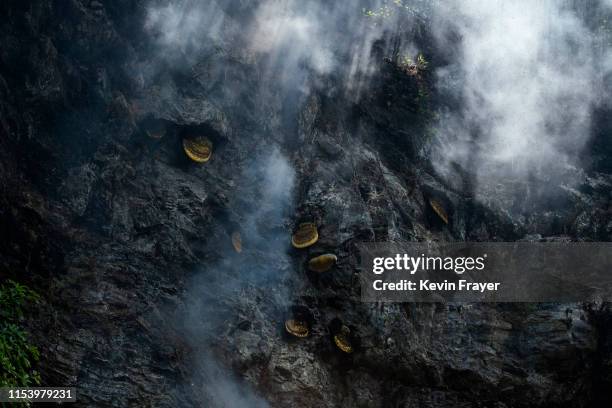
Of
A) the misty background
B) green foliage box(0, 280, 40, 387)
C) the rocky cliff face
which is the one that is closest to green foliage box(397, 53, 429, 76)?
the misty background

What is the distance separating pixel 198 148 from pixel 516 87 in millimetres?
7917

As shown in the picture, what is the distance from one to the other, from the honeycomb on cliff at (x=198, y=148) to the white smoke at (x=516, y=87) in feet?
16.8

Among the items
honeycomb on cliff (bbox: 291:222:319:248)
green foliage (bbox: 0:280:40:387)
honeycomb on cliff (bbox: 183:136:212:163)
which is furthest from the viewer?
honeycomb on cliff (bbox: 291:222:319:248)

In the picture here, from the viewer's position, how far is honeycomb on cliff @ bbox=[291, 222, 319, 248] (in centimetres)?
850

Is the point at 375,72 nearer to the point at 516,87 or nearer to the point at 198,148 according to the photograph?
the point at 516,87

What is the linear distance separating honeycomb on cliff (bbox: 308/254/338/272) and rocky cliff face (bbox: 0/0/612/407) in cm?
17

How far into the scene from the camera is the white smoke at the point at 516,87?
1127 centimetres

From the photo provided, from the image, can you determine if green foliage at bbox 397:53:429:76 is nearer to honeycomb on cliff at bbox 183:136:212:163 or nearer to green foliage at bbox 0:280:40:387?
honeycomb on cliff at bbox 183:136:212:163

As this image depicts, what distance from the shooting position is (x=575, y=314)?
9188 mm

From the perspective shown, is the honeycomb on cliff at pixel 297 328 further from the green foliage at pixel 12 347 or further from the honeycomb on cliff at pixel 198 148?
the green foliage at pixel 12 347

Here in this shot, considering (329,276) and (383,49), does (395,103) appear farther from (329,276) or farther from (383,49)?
(329,276)

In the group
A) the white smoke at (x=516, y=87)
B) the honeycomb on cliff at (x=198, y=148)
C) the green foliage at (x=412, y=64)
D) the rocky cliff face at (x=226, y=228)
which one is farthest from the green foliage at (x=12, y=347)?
the green foliage at (x=412, y=64)

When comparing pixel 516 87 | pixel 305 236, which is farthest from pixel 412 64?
pixel 305 236

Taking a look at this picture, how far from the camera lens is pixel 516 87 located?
11984mm
